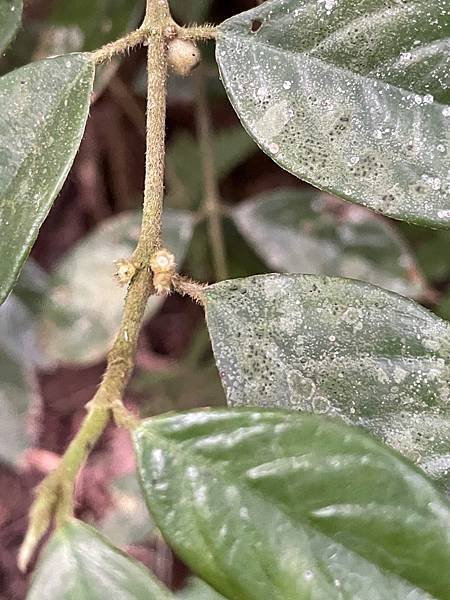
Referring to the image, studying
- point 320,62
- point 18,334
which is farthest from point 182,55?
point 18,334

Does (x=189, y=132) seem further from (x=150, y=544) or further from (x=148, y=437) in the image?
(x=148, y=437)

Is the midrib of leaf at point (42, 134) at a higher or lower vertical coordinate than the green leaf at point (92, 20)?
lower

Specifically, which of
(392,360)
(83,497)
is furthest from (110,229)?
(83,497)

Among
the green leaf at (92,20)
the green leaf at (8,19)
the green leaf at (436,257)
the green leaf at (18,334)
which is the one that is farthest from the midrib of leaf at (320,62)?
the green leaf at (436,257)

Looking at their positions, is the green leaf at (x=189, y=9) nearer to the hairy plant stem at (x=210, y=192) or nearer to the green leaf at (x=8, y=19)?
the hairy plant stem at (x=210, y=192)

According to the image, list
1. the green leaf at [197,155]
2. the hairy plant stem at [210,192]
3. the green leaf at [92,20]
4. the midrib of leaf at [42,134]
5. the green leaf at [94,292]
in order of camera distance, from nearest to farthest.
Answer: the midrib of leaf at [42,134], the green leaf at [92,20], the green leaf at [94,292], the hairy plant stem at [210,192], the green leaf at [197,155]

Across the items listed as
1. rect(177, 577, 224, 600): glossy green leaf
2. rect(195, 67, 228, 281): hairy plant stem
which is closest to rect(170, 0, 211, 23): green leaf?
rect(195, 67, 228, 281): hairy plant stem
